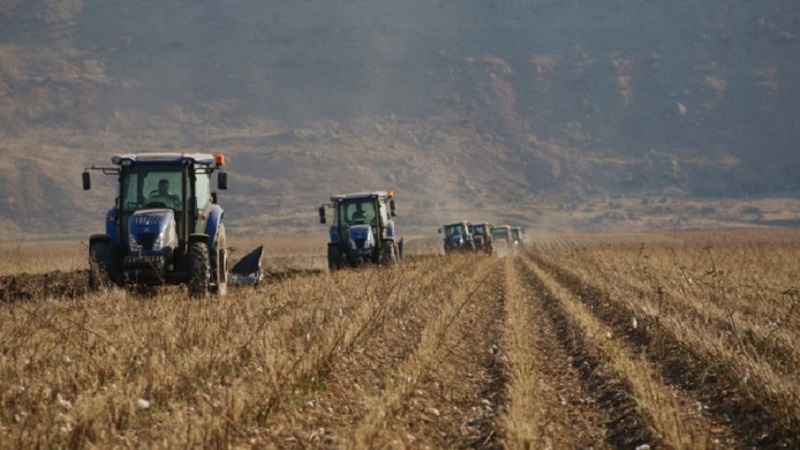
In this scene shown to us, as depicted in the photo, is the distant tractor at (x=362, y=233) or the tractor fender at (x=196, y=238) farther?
the distant tractor at (x=362, y=233)

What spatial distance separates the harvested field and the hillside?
10326cm

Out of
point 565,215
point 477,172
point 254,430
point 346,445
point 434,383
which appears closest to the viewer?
point 346,445

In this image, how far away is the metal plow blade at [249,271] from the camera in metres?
21.0

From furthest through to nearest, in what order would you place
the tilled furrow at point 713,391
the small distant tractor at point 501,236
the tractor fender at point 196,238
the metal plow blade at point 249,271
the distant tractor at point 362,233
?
the small distant tractor at point 501,236 → the distant tractor at point 362,233 → the metal plow blade at point 249,271 → the tractor fender at point 196,238 → the tilled furrow at point 713,391

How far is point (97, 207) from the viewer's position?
119 meters

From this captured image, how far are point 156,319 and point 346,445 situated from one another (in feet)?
22.0

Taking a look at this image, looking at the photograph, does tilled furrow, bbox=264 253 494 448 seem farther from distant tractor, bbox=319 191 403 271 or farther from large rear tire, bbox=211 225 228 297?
distant tractor, bbox=319 191 403 271

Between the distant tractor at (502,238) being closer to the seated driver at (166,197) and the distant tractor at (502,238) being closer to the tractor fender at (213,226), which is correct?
the tractor fender at (213,226)

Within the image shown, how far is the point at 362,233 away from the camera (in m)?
29.0

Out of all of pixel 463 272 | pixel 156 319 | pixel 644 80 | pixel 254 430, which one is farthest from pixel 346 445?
pixel 644 80

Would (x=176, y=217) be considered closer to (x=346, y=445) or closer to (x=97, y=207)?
(x=346, y=445)

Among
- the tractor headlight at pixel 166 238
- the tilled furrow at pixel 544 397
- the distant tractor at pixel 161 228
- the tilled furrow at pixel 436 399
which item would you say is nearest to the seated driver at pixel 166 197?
the distant tractor at pixel 161 228

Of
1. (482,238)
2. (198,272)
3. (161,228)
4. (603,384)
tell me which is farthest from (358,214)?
(482,238)

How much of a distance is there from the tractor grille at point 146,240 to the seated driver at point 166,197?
1.01 metres
